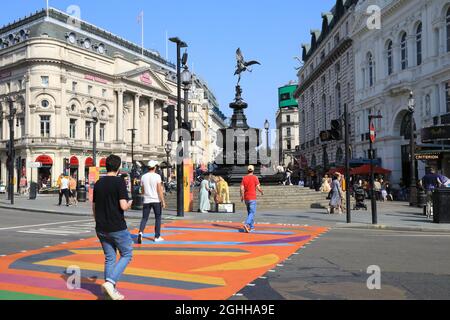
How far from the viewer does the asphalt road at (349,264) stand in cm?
633

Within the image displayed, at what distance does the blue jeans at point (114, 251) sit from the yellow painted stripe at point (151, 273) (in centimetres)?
140

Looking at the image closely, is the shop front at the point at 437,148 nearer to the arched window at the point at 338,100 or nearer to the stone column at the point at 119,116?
the arched window at the point at 338,100

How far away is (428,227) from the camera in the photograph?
14.6m

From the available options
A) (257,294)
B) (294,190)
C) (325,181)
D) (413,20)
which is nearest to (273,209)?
(294,190)

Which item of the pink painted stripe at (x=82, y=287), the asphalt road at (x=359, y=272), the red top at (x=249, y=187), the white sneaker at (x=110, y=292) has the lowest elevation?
the asphalt road at (x=359, y=272)

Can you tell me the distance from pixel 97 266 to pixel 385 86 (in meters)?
36.4

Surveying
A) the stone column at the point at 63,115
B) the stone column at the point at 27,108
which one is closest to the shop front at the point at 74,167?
the stone column at the point at 63,115

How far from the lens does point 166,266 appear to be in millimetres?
8227

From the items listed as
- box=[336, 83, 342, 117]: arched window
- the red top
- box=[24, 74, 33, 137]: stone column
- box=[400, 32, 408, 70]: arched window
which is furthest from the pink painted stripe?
box=[24, 74, 33, 137]: stone column

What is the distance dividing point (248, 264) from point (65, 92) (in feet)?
208

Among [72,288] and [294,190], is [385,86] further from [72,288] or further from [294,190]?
[72,288]

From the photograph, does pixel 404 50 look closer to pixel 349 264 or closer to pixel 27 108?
pixel 349 264

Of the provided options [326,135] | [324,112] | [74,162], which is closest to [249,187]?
[326,135]
